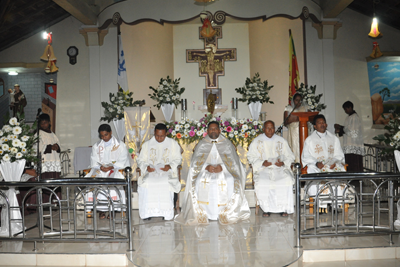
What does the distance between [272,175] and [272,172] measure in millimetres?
79

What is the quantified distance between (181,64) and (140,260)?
897 centimetres

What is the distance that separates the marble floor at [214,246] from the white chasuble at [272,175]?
53cm

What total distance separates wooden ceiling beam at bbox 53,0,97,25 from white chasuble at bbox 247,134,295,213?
6056mm

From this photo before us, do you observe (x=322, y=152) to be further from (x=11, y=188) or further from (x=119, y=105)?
(x=11, y=188)

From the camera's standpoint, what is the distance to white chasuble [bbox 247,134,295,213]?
6375 mm

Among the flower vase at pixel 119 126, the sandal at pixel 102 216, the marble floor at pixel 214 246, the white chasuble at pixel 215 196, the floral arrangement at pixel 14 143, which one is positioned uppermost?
the flower vase at pixel 119 126

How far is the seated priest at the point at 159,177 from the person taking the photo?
6.32 metres

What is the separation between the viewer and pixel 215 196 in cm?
618

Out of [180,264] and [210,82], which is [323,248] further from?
[210,82]

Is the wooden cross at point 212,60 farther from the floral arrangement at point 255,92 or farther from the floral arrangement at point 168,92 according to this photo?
the floral arrangement at point 168,92

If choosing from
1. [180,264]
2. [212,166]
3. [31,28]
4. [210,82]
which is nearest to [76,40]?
[31,28]

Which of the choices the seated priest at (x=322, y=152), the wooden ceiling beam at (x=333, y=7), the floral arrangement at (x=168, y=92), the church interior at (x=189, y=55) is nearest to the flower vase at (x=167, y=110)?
the floral arrangement at (x=168, y=92)

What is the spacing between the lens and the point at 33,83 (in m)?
14.1

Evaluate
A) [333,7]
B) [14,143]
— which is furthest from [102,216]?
[333,7]
